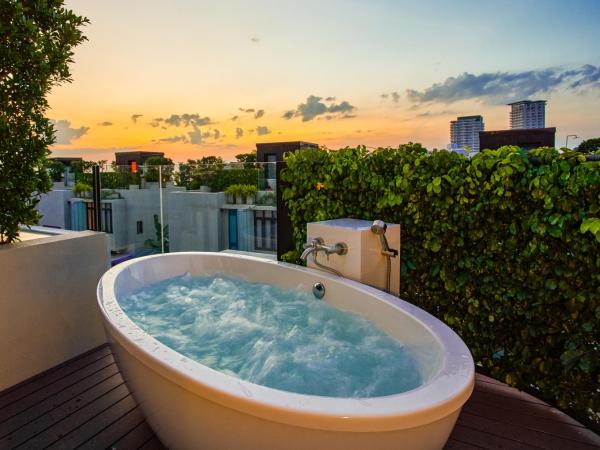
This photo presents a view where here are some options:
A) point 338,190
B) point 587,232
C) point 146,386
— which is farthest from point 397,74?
point 146,386

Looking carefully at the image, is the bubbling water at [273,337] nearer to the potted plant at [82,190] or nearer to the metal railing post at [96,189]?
the metal railing post at [96,189]

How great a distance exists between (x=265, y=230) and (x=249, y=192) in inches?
17.0

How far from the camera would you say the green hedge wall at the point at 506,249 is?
198 cm

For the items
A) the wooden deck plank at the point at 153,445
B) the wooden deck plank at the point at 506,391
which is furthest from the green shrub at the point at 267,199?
the wooden deck plank at the point at 153,445

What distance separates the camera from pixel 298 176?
3.28 m

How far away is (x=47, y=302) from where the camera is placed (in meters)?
2.58

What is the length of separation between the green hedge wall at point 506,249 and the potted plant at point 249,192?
1332mm

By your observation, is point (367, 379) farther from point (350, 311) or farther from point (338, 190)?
point (338, 190)

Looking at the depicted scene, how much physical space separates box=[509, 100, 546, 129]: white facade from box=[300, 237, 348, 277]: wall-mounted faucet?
10809 millimetres

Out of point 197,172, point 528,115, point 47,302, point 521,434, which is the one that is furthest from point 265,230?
point 528,115

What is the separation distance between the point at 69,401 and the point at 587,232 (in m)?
2.60

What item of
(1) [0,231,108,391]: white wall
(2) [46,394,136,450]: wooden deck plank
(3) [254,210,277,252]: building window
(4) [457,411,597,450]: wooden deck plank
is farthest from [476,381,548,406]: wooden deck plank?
(1) [0,231,108,391]: white wall

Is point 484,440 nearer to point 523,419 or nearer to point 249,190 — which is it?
point 523,419

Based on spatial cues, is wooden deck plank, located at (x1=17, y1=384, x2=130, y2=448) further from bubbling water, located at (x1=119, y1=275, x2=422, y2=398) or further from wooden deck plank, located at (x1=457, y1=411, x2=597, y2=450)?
wooden deck plank, located at (x1=457, y1=411, x2=597, y2=450)
